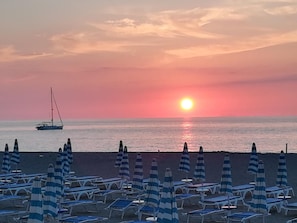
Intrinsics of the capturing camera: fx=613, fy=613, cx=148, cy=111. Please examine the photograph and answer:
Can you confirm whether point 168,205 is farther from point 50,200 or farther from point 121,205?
point 121,205

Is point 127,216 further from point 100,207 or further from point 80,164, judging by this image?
point 80,164

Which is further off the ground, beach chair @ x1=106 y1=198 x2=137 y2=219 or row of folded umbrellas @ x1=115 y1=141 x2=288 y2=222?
row of folded umbrellas @ x1=115 y1=141 x2=288 y2=222

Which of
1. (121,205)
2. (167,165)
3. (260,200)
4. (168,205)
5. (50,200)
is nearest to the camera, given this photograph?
(168,205)

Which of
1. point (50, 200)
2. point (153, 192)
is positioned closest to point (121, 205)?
point (153, 192)

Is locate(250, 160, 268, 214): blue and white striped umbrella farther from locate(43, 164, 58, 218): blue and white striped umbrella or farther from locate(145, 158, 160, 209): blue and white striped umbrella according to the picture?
locate(43, 164, 58, 218): blue and white striped umbrella

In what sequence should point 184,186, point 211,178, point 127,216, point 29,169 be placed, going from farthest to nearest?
point 29,169 → point 211,178 → point 184,186 → point 127,216

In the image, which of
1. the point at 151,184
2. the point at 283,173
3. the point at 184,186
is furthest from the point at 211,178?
the point at 151,184

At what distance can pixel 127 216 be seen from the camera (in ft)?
40.6

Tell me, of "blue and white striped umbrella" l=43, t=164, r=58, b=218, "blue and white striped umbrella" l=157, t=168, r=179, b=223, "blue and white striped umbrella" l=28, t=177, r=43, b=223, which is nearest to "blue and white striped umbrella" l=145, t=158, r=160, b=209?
"blue and white striped umbrella" l=43, t=164, r=58, b=218

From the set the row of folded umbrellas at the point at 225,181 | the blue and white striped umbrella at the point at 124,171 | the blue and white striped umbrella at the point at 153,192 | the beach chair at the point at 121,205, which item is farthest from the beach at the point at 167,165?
the blue and white striped umbrella at the point at 153,192

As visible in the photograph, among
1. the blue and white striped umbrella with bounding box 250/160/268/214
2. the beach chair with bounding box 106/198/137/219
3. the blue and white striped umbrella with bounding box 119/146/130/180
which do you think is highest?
the blue and white striped umbrella with bounding box 119/146/130/180

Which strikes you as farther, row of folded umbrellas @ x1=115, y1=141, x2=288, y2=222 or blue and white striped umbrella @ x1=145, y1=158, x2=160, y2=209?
blue and white striped umbrella @ x1=145, y1=158, x2=160, y2=209

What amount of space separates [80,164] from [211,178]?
697cm

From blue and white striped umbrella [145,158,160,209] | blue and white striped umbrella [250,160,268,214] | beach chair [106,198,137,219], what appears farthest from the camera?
beach chair [106,198,137,219]
